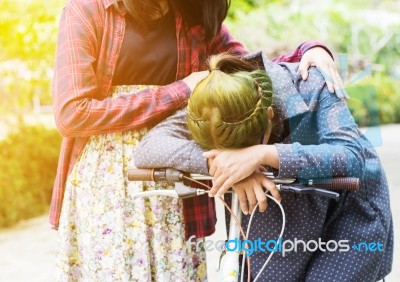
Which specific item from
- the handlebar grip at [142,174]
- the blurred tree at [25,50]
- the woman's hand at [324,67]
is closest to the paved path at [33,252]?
the blurred tree at [25,50]

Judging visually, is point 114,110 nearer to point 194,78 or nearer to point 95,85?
point 95,85

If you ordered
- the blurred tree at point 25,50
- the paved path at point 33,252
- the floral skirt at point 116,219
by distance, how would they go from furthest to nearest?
the blurred tree at point 25,50 → the paved path at point 33,252 → the floral skirt at point 116,219

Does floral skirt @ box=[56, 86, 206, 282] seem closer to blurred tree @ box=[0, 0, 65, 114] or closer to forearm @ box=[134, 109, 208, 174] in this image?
forearm @ box=[134, 109, 208, 174]

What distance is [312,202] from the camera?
185cm

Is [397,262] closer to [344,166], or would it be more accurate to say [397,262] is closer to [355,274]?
[355,274]

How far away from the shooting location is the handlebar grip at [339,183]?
156cm

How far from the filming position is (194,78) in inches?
77.5

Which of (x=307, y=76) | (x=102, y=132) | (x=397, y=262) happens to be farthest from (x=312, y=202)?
(x=397, y=262)

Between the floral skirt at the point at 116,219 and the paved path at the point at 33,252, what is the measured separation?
97.6 inches

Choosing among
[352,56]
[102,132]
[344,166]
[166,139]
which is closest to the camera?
[344,166]

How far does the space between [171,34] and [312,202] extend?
73 cm

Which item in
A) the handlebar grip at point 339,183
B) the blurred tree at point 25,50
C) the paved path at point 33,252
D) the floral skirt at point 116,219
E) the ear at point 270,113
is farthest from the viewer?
the blurred tree at point 25,50

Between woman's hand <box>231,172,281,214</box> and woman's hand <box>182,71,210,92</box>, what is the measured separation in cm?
43

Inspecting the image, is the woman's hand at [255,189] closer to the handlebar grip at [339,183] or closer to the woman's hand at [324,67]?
the handlebar grip at [339,183]
